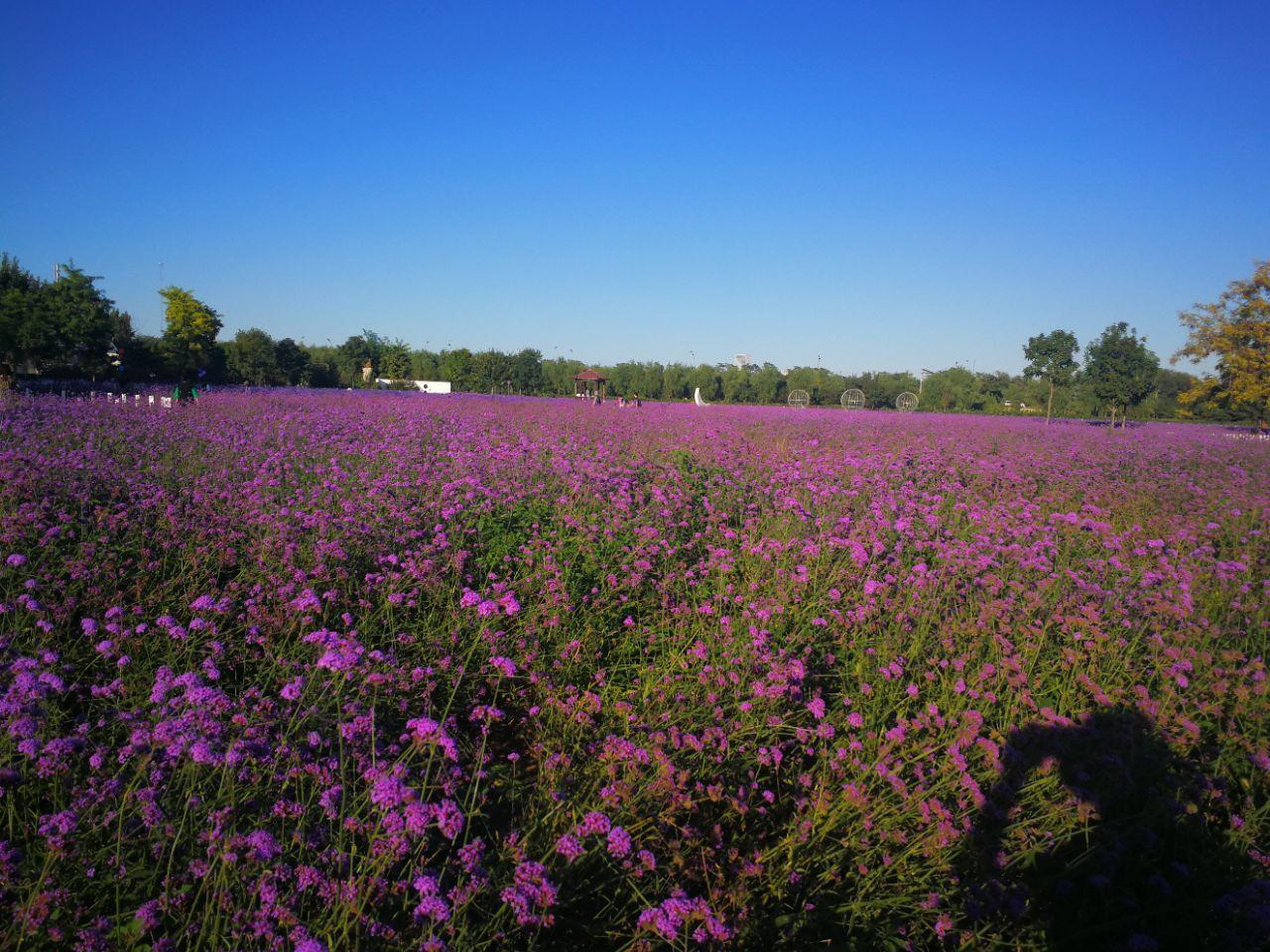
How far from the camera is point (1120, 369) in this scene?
86.7 feet

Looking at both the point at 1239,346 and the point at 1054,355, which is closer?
the point at 1239,346

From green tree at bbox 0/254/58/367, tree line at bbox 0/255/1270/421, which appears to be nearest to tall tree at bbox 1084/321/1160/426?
tree line at bbox 0/255/1270/421

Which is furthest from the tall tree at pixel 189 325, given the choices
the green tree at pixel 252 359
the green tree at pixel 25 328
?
the green tree at pixel 25 328

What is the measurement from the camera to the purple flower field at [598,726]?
4.93 ft

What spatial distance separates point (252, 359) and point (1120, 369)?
50887mm

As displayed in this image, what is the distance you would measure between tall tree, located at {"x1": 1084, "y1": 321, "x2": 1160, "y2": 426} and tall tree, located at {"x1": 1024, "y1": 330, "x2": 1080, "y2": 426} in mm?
1915

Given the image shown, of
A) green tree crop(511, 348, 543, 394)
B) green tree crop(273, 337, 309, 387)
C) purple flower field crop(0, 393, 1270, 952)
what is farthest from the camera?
green tree crop(511, 348, 543, 394)

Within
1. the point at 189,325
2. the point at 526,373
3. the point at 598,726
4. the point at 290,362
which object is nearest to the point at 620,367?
the point at 526,373

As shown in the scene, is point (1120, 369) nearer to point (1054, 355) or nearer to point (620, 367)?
point (1054, 355)

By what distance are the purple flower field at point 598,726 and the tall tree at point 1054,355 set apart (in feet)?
96.3

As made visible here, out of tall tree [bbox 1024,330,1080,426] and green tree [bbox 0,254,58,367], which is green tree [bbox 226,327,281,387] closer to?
green tree [bbox 0,254,58,367]

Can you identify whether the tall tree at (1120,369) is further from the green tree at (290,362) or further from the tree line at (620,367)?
the green tree at (290,362)

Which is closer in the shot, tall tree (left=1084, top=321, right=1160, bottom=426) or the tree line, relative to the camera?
the tree line

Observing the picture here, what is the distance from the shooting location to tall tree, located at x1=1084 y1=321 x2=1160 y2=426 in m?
26.2
